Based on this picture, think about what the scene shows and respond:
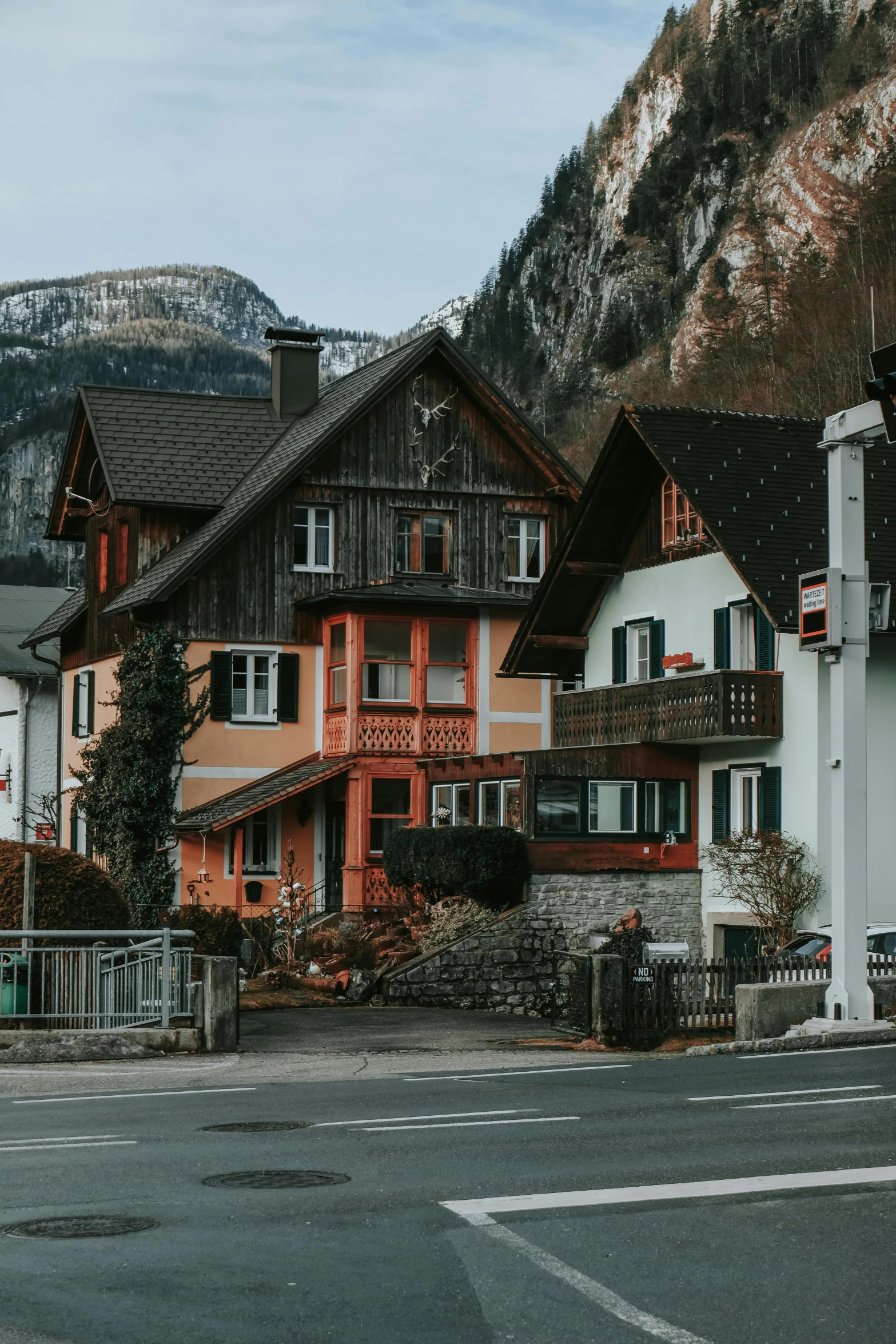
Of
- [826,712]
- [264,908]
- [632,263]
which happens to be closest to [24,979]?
[826,712]

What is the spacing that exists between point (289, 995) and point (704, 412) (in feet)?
42.3

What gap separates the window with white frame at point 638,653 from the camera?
36.4m

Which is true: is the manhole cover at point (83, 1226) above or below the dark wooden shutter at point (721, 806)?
below

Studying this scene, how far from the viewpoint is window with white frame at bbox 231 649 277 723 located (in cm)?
3903

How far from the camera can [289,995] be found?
29.9 m

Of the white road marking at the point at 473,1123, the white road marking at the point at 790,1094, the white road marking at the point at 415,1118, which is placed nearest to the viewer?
the white road marking at the point at 473,1123

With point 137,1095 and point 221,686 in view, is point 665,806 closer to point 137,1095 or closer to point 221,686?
point 221,686

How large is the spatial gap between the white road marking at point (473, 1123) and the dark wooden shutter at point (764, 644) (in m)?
19.1

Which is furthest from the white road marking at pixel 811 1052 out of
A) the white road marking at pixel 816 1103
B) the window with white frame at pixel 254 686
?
the window with white frame at pixel 254 686

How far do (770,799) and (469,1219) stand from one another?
22.9 metres

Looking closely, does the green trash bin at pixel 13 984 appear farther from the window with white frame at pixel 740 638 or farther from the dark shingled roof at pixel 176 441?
the dark shingled roof at pixel 176 441

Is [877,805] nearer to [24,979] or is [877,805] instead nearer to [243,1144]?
[24,979]

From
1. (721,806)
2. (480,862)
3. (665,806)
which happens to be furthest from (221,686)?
(721,806)

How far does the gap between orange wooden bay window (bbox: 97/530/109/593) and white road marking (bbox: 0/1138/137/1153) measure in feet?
100
